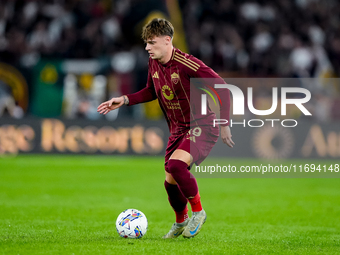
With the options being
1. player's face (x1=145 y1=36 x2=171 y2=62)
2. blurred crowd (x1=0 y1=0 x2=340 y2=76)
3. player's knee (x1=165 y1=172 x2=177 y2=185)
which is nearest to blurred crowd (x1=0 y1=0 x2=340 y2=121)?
blurred crowd (x1=0 y1=0 x2=340 y2=76)

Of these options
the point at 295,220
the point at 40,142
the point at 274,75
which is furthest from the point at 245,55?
the point at 295,220

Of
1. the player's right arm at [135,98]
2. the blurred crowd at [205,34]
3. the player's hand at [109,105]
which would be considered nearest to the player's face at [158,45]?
the player's right arm at [135,98]

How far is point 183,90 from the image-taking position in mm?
5934

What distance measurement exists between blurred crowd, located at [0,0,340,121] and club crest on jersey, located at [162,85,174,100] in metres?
11.3

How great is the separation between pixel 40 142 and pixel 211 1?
9.26 meters

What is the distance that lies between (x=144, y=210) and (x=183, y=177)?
311cm

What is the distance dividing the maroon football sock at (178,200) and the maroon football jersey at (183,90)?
612 millimetres

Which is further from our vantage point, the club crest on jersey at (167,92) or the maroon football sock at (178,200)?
the maroon football sock at (178,200)

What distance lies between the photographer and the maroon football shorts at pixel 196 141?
5.89 meters

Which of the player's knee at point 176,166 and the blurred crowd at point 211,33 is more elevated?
the blurred crowd at point 211,33

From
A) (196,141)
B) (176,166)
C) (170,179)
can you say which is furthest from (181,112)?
(170,179)

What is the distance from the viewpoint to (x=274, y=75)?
693 inches

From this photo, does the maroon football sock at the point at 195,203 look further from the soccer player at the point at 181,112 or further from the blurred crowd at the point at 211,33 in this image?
the blurred crowd at the point at 211,33

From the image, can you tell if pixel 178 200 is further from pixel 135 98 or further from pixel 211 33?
pixel 211 33
